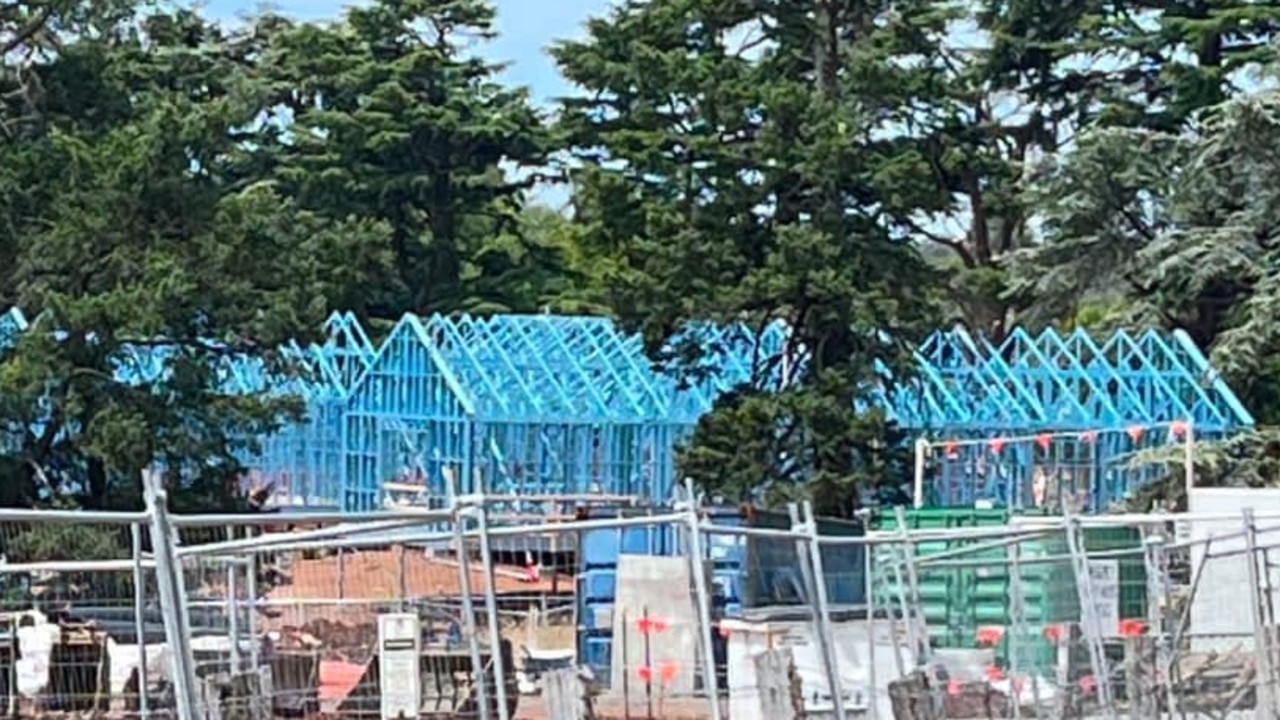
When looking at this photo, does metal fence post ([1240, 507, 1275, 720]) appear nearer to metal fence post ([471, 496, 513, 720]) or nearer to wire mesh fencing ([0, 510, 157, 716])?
metal fence post ([471, 496, 513, 720])

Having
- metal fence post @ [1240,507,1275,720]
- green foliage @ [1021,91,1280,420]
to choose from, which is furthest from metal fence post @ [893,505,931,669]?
green foliage @ [1021,91,1280,420]

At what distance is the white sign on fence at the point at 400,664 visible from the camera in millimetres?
11531

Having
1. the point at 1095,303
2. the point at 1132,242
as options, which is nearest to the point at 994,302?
the point at 1095,303

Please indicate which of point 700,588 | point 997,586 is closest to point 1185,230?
point 997,586

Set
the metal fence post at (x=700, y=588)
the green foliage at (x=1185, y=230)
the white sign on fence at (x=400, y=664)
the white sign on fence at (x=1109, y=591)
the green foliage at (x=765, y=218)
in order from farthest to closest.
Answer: the green foliage at (x=1185, y=230), the green foliage at (x=765, y=218), the white sign on fence at (x=1109, y=591), the white sign on fence at (x=400, y=664), the metal fence post at (x=700, y=588)

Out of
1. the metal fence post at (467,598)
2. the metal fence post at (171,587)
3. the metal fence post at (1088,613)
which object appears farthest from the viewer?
the metal fence post at (1088,613)

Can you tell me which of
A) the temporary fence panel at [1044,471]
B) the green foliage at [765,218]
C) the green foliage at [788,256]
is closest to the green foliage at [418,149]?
the green foliage at [765,218]

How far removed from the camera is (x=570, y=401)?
119 feet

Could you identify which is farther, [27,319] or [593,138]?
[593,138]

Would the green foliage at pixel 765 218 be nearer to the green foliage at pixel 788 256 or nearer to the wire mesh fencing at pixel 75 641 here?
the green foliage at pixel 788 256

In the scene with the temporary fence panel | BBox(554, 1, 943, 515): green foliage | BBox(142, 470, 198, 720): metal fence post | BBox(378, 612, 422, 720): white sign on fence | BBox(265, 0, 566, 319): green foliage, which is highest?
BBox(265, 0, 566, 319): green foliage

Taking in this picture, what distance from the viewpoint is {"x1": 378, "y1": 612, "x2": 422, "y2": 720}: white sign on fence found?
11531 millimetres

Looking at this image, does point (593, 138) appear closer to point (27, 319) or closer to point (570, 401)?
point (570, 401)

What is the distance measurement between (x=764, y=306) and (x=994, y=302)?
1233 cm
